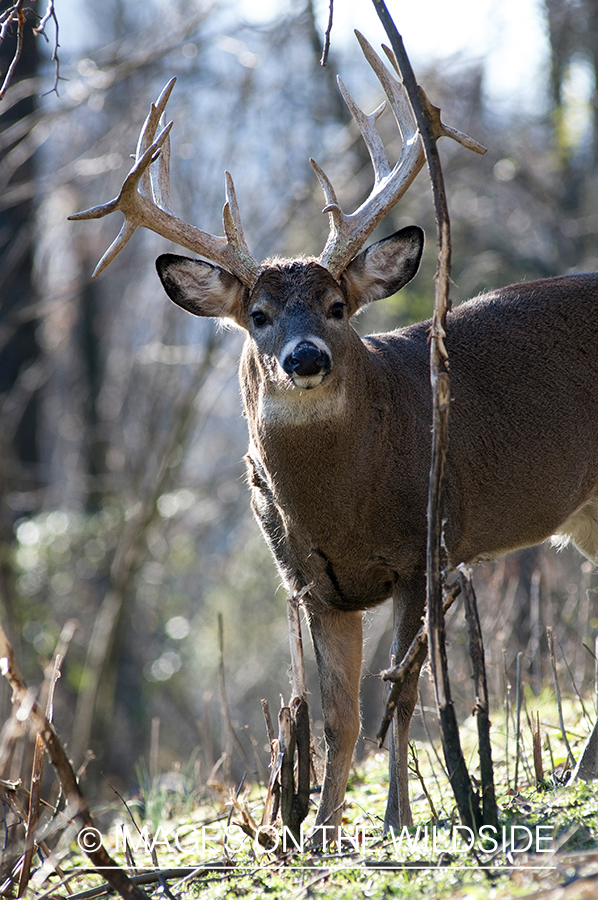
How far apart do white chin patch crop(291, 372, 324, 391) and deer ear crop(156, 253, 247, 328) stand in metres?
0.87

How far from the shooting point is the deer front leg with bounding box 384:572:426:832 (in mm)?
4156

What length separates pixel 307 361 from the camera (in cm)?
417

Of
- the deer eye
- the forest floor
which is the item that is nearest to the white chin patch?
the deer eye

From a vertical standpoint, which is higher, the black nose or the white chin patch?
the black nose

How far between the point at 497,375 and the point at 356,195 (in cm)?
908

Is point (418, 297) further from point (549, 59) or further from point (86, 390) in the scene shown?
point (86, 390)

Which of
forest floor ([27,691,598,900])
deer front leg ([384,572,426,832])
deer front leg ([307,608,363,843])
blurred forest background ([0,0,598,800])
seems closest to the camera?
forest floor ([27,691,598,900])

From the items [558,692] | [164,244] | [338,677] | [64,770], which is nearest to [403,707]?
[338,677]

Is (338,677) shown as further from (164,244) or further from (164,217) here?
(164,244)

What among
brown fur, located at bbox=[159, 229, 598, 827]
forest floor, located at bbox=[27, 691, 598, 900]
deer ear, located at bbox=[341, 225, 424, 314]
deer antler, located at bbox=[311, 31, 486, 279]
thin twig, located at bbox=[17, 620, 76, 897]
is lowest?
forest floor, located at bbox=[27, 691, 598, 900]

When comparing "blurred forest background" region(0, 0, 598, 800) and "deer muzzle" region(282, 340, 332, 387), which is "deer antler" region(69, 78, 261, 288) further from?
"blurred forest background" region(0, 0, 598, 800)

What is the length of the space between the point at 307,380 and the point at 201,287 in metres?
1.03

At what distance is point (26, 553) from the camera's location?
558 inches

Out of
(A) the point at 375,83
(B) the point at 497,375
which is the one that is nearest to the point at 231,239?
(B) the point at 497,375
